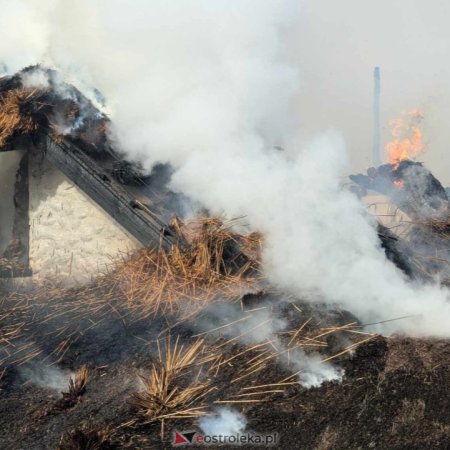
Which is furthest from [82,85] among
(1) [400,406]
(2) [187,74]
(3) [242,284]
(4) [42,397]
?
(1) [400,406]

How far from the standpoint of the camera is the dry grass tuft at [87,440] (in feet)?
12.4

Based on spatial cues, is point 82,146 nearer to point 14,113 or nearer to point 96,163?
point 96,163

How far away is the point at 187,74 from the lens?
25.3 feet

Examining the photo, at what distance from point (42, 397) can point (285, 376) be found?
2.10 meters

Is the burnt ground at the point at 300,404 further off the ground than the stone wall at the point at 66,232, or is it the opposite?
the stone wall at the point at 66,232

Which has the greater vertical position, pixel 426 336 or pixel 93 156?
pixel 93 156

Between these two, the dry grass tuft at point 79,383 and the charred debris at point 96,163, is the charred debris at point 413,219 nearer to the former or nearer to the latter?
the charred debris at point 96,163

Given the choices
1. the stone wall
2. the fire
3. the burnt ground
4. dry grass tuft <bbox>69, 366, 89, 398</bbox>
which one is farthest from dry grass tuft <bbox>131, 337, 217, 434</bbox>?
the fire

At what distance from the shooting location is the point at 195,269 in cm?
671

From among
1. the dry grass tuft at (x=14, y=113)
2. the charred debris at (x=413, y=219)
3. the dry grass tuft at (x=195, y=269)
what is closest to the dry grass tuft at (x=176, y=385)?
the dry grass tuft at (x=195, y=269)

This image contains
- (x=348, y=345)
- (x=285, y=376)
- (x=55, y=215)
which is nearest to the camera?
(x=285, y=376)

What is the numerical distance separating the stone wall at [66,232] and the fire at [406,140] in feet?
24.1

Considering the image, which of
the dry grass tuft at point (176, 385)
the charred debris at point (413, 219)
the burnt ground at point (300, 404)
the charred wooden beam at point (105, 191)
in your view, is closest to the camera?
the burnt ground at point (300, 404)

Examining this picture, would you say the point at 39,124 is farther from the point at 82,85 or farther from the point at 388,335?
the point at 388,335
